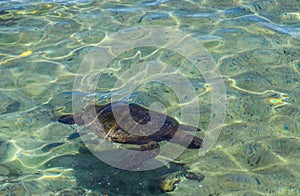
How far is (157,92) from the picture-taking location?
5332 millimetres

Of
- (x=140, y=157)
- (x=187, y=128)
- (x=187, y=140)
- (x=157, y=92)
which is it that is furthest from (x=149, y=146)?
(x=157, y=92)

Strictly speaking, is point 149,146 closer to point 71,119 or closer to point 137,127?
point 137,127

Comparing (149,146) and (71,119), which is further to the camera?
(71,119)

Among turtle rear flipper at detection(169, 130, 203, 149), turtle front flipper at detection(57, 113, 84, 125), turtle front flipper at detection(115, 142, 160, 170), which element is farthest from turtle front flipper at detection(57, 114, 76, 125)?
turtle rear flipper at detection(169, 130, 203, 149)

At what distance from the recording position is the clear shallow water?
3859mm

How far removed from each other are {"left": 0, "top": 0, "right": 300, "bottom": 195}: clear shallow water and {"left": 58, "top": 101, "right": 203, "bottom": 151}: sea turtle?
0.81 feet

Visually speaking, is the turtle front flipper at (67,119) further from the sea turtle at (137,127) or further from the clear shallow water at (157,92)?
the sea turtle at (137,127)

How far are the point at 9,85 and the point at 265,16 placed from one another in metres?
4.64

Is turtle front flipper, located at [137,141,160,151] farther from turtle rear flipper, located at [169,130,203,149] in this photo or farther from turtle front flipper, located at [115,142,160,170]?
turtle rear flipper, located at [169,130,203,149]

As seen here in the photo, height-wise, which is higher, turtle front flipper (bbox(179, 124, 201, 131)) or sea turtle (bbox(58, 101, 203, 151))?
sea turtle (bbox(58, 101, 203, 151))

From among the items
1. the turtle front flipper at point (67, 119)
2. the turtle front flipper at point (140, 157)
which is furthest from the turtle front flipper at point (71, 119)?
the turtle front flipper at point (140, 157)

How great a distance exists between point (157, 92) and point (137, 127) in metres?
1.24

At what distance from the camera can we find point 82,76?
5805 millimetres

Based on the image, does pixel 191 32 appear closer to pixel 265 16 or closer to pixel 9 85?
pixel 265 16
